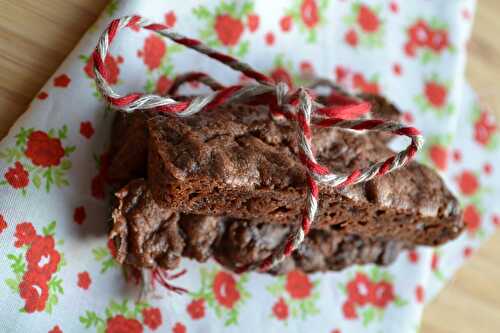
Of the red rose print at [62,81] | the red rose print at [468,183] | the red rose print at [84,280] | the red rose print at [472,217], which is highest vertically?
the red rose print at [468,183]

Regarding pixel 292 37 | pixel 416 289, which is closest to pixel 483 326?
pixel 416 289

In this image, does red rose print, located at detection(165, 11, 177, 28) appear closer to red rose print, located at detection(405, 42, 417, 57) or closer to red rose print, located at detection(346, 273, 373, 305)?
red rose print, located at detection(405, 42, 417, 57)

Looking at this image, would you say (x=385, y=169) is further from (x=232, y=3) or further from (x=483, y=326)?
(x=483, y=326)

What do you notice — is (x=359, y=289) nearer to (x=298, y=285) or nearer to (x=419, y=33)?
(x=298, y=285)

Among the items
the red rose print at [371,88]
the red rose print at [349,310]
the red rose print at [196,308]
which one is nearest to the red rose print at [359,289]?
the red rose print at [349,310]

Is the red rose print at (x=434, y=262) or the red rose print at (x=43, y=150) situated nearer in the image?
the red rose print at (x=43, y=150)

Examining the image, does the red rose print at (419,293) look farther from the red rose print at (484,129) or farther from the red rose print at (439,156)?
the red rose print at (484,129)

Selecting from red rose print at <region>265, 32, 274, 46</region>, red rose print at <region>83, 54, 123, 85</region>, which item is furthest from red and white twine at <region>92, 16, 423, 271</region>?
red rose print at <region>265, 32, 274, 46</region>
